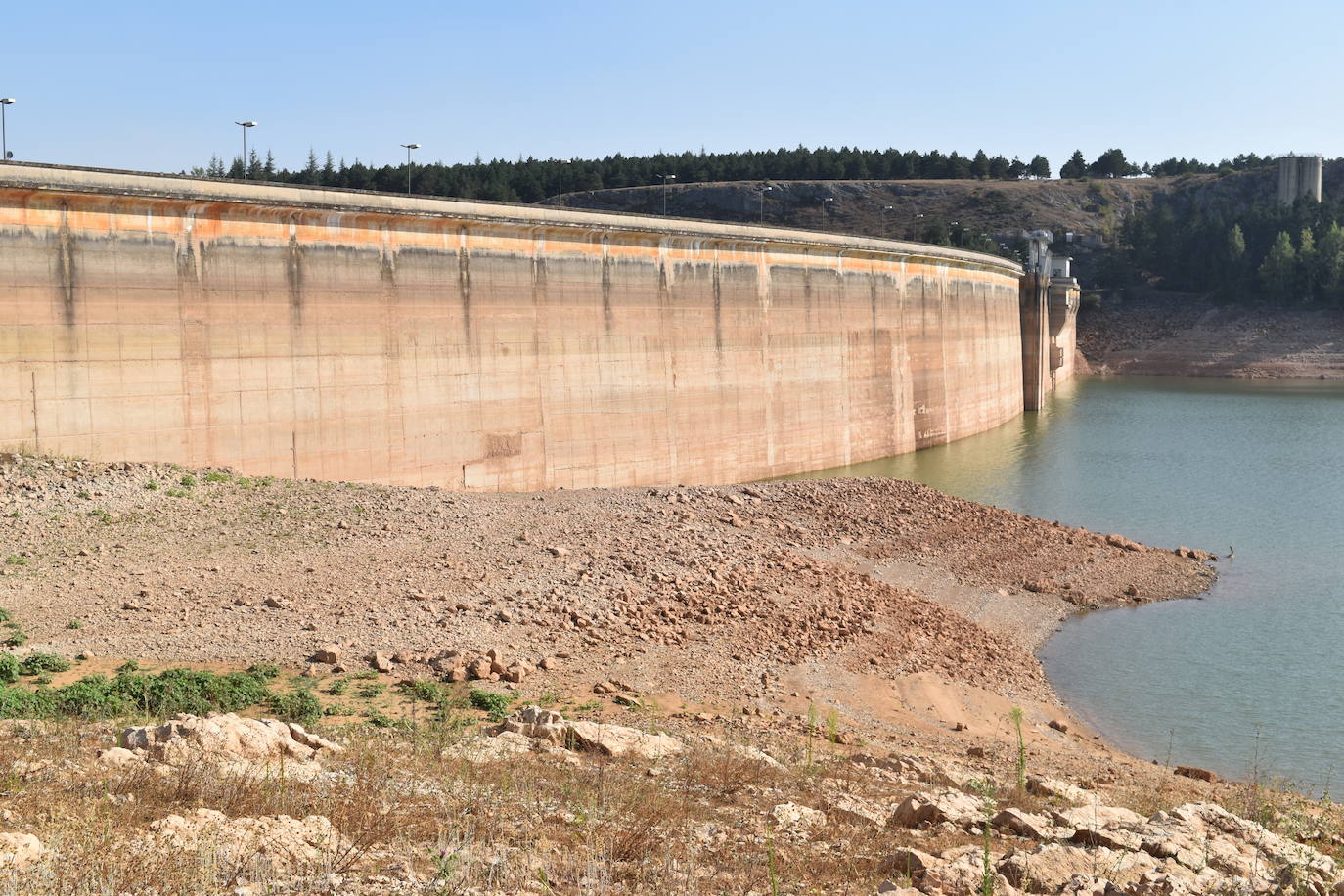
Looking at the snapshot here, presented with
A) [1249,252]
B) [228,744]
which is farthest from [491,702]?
A: [1249,252]

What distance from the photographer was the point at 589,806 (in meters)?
9.34

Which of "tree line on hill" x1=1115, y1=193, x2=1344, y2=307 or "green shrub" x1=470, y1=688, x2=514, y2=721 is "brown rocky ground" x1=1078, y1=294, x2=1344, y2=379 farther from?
"green shrub" x1=470, y1=688, x2=514, y2=721

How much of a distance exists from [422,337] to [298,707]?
1644 centimetres

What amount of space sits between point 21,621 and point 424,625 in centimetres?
502

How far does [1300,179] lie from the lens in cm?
11000

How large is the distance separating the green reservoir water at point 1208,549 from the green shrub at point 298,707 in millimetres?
11026

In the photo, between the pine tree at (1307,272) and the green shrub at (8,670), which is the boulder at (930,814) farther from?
the pine tree at (1307,272)

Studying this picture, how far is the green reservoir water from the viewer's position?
17453 mm

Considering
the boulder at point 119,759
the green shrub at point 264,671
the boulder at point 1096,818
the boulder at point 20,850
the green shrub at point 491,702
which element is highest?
the boulder at point 20,850

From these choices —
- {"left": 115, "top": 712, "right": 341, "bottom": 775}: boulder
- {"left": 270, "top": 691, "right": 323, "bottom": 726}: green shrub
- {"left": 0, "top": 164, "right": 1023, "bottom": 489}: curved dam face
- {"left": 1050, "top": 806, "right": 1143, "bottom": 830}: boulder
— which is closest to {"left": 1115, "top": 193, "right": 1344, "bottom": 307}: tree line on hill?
{"left": 0, "top": 164, "right": 1023, "bottom": 489}: curved dam face

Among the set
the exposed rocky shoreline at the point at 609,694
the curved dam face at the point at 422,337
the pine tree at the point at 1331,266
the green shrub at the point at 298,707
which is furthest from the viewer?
the pine tree at the point at 1331,266

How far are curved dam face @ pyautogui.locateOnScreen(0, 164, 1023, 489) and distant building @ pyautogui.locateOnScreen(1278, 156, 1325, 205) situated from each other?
8495cm

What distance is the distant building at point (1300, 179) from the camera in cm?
10956

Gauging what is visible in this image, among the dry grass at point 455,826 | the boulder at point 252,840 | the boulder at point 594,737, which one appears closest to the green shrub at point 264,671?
the dry grass at point 455,826
